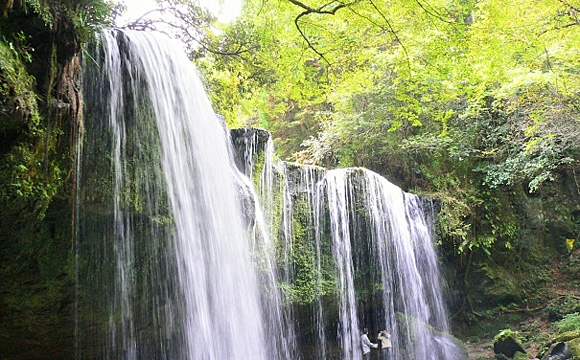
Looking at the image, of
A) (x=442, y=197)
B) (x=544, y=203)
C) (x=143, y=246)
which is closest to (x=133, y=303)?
(x=143, y=246)

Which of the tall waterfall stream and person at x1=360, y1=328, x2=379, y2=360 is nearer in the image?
the tall waterfall stream

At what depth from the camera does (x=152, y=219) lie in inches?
182

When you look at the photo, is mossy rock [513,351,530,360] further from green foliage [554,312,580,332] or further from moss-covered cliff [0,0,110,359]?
moss-covered cliff [0,0,110,359]

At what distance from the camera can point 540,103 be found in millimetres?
8898

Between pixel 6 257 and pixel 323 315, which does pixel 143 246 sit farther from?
pixel 323 315

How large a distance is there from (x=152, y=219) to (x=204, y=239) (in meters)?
0.87

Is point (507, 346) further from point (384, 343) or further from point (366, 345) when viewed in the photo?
point (366, 345)

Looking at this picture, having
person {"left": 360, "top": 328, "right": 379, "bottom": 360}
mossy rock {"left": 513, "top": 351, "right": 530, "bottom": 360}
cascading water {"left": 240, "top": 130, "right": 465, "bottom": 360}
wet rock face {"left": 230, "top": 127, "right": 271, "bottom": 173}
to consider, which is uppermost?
wet rock face {"left": 230, "top": 127, "right": 271, "bottom": 173}

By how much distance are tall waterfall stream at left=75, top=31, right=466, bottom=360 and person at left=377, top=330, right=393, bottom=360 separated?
29cm

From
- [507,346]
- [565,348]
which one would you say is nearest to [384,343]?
[507,346]

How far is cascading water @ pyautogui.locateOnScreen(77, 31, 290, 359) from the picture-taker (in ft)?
13.8

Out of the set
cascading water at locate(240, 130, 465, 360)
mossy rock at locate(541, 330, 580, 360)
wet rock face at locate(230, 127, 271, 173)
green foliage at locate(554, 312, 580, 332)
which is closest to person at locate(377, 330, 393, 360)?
cascading water at locate(240, 130, 465, 360)

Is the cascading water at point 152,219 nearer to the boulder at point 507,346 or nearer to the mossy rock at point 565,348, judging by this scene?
the mossy rock at point 565,348

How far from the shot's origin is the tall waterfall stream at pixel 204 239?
430 centimetres
